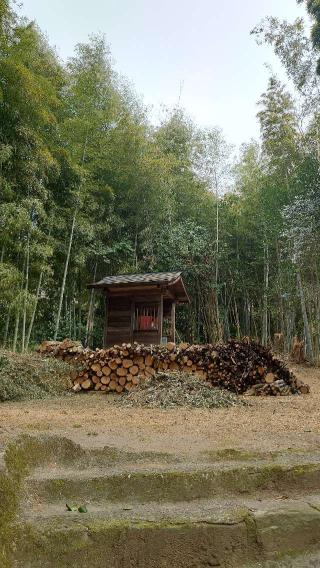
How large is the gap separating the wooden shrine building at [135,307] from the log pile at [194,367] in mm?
2814

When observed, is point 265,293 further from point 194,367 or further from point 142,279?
point 194,367

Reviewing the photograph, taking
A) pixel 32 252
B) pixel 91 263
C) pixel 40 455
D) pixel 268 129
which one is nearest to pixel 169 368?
pixel 32 252

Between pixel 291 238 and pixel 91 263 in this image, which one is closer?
pixel 291 238

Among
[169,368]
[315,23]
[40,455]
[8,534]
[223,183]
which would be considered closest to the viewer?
[8,534]

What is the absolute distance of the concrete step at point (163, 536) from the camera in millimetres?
1443

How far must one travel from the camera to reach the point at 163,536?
1536mm

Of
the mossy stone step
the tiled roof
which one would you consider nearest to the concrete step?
the mossy stone step

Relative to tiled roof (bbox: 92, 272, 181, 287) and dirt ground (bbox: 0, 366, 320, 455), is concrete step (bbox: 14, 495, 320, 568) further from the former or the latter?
tiled roof (bbox: 92, 272, 181, 287)

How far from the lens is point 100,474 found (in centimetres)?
195

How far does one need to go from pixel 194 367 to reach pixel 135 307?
3.65 m

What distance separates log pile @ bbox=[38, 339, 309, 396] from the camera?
620 centimetres

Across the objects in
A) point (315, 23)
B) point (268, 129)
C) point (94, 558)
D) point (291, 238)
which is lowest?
point (94, 558)

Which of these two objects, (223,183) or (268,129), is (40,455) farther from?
(223,183)

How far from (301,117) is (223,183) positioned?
16.4 feet
